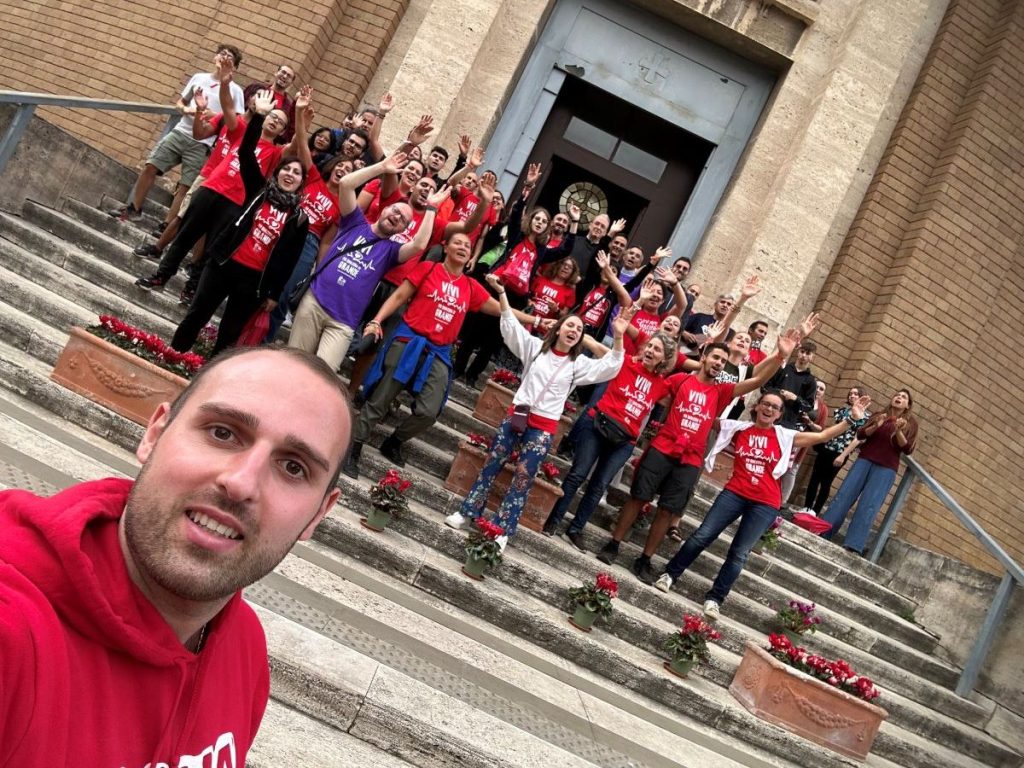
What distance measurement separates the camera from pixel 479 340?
9.34 m

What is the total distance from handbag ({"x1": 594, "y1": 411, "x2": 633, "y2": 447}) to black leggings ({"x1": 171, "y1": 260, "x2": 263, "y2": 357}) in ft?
10.1

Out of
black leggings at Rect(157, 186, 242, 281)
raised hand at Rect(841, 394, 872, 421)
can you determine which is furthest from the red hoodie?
raised hand at Rect(841, 394, 872, 421)

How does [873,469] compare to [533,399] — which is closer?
[533,399]

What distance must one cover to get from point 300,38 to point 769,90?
707 cm

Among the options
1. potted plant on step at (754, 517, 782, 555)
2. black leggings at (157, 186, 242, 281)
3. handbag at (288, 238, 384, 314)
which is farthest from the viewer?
potted plant on step at (754, 517, 782, 555)

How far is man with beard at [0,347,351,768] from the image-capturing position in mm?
1039

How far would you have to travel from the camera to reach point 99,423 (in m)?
6.28

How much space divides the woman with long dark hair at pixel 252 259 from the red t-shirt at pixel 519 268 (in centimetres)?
243

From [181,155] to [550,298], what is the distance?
4.58 metres

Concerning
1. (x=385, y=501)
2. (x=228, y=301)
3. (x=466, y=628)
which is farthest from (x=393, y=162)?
(x=466, y=628)

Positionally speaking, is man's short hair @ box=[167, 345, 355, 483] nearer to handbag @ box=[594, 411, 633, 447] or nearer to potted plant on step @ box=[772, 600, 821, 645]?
handbag @ box=[594, 411, 633, 447]

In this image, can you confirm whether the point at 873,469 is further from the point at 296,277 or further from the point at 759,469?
the point at 296,277

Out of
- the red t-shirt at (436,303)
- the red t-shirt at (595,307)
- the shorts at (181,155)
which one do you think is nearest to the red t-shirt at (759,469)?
the red t-shirt at (595,307)

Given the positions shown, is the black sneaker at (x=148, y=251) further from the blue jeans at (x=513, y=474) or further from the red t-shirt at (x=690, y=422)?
the red t-shirt at (x=690, y=422)
